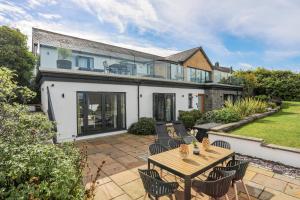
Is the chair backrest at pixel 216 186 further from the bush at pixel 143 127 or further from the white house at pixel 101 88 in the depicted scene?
the bush at pixel 143 127

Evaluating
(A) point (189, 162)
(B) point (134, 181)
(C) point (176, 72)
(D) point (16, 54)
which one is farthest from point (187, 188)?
(D) point (16, 54)

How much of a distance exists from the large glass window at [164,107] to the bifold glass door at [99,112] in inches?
113

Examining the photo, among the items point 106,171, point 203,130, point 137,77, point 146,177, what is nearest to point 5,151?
point 146,177

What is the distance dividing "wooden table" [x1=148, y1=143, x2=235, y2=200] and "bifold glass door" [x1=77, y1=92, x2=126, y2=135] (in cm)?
661

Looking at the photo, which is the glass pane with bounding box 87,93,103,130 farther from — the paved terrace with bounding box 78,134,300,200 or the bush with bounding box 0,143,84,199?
the bush with bounding box 0,143,84,199

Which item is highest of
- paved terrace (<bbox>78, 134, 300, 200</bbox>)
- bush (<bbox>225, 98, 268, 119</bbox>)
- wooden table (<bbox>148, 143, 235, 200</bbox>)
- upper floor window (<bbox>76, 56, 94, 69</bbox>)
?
upper floor window (<bbox>76, 56, 94, 69</bbox>)

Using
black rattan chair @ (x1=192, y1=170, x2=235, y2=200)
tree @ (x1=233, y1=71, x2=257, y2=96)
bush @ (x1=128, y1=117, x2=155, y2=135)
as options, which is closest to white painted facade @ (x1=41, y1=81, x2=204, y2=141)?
bush @ (x1=128, y1=117, x2=155, y2=135)

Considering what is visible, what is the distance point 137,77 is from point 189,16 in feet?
15.8

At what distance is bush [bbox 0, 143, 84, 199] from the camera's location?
2.05 m

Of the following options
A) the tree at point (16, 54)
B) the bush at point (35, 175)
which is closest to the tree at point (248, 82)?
the tree at point (16, 54)

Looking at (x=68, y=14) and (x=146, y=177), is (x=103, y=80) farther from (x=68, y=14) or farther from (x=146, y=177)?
(x=146, y=177)

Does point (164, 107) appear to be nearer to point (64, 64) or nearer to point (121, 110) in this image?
point (121, 110)

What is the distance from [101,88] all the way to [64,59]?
96.6 inches

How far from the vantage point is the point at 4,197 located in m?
2.06
